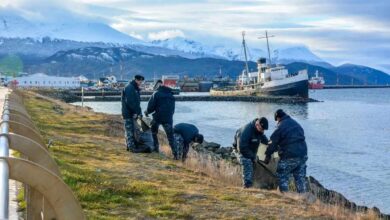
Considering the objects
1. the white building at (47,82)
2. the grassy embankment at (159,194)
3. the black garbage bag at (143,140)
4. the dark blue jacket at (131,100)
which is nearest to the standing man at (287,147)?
the grassy embankment at (159,194)

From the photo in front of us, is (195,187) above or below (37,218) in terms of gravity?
below

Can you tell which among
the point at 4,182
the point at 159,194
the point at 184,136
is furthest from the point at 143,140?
the point at 4,182

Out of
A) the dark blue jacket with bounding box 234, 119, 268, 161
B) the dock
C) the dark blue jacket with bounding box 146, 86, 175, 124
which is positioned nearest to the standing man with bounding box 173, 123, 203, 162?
the dark blue jacket with bounding box 146, 86, 175, 124

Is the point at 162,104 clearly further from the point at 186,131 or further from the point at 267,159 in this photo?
the point at 267,159

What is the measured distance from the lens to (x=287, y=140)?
11.6 m

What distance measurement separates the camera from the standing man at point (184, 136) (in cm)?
1519

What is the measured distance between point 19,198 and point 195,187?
3878mm

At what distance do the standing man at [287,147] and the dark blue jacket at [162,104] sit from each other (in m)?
3.86

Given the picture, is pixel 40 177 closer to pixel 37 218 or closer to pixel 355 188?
pixel 37 218

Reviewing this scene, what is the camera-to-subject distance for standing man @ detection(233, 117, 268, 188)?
11586mm

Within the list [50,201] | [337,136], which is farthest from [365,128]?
[50,201]

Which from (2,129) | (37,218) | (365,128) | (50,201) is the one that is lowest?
(365,128)

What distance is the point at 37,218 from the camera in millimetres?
5117

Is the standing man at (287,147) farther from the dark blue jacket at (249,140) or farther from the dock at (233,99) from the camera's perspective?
the dock at (233,99)
